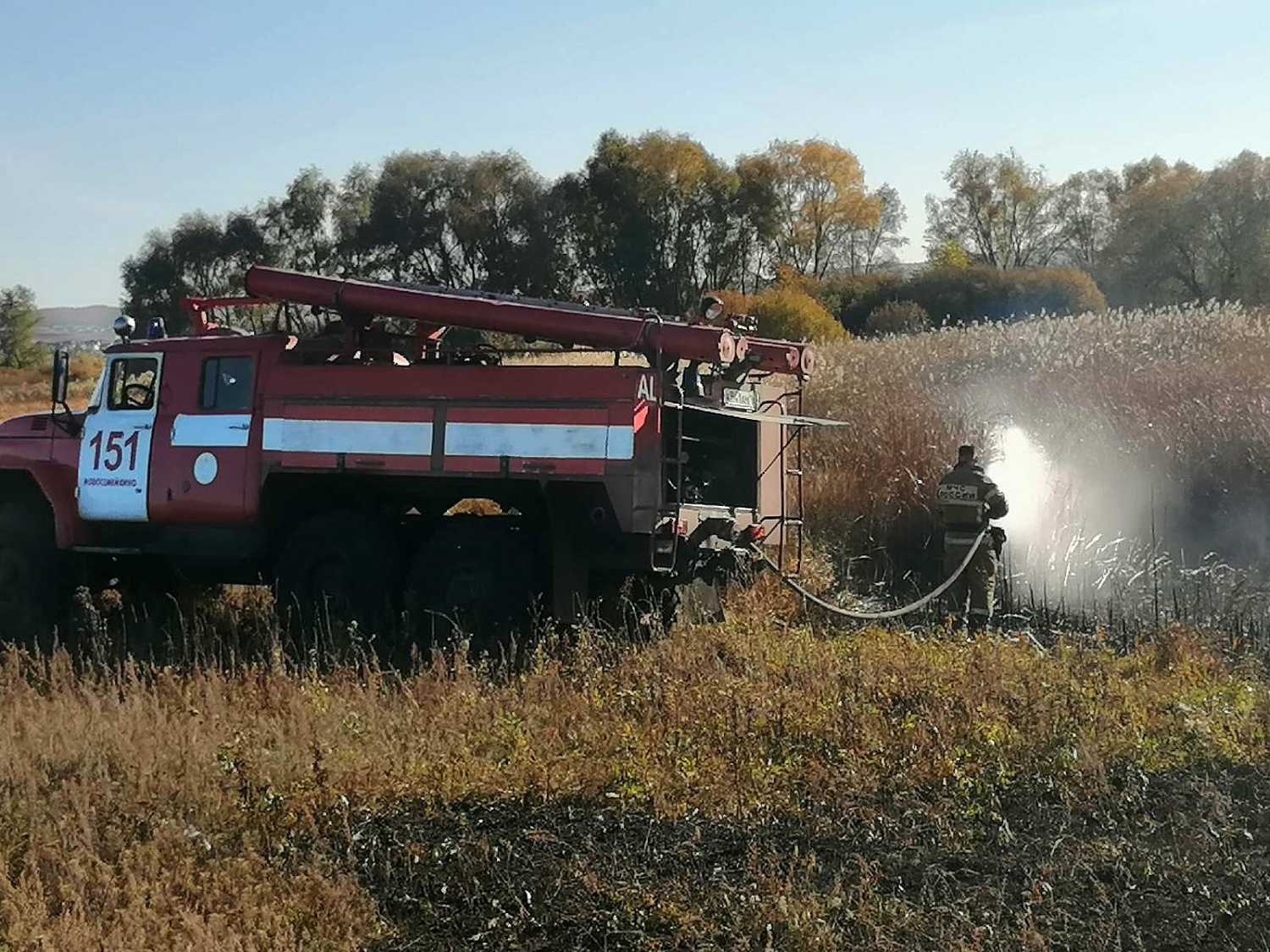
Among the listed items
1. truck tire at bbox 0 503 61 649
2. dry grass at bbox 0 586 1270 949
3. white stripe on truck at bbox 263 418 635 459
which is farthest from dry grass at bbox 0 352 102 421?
dry grass at bbox 0 586 1270 949

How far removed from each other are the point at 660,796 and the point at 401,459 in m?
4.03

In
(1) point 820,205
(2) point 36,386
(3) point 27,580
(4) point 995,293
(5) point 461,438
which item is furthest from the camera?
→ (1) point 820,205

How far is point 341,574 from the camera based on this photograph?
9.55 metres

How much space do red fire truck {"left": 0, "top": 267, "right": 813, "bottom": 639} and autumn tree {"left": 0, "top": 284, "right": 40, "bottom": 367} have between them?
58.3 meters

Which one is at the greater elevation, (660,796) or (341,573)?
(341,573)

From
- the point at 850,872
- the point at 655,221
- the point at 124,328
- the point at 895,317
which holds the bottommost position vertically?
the point at 850,872

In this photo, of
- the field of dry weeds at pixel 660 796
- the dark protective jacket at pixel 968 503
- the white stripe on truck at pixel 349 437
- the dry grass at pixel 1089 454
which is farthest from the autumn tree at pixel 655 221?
the field of dry weeds at pixel 660 796

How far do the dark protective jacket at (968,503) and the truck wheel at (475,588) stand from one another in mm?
3883

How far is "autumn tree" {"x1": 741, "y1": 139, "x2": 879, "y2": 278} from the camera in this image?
170 feet

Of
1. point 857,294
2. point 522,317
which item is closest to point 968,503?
point 522,317

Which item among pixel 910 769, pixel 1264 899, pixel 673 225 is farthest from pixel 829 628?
pixel 673 225

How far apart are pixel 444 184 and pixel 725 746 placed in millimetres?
40040

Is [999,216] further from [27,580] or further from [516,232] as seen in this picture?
[27,580]

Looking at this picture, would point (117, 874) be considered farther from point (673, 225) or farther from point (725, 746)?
point (673, 225)
